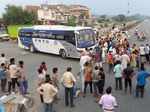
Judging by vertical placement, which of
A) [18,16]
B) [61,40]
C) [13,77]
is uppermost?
[18,16]

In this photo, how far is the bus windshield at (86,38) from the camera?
29406 millimetres

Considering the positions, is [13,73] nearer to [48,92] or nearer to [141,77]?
[48,92]

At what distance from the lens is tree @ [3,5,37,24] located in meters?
96.1

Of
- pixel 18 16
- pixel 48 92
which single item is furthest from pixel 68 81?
pixel 18 16

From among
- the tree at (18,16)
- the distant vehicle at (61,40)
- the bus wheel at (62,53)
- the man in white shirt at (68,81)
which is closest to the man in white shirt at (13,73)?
the man in white shirt at (68,81)

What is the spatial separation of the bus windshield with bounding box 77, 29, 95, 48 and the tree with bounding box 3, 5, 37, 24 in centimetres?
6563

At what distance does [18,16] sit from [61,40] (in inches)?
2644

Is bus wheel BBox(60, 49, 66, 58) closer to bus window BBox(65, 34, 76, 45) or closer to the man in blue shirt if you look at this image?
bus window BBox(65, 34, 76, 45)

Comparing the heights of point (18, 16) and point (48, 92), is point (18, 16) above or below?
above

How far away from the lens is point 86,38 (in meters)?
30.0

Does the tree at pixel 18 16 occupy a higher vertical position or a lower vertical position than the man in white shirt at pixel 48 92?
higher

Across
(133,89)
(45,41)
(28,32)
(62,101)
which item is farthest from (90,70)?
(28,32)

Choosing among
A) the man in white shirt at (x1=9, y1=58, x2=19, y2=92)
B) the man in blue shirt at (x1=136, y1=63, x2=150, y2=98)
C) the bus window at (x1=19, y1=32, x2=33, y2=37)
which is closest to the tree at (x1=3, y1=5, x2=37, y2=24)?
the bus window at (x1=19, y1=32, x2=33, y2=37)

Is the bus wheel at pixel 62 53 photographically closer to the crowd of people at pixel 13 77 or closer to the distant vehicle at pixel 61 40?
the distant vehicle at pixel 61 40
